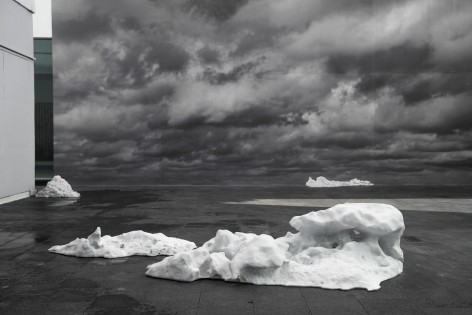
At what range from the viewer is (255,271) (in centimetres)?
487

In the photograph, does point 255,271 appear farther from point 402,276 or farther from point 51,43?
point 51,43

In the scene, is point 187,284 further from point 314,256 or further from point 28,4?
point 28,4

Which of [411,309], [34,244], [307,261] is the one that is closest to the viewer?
[411,309]

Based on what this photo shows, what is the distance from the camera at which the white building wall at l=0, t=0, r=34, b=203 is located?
11.8m

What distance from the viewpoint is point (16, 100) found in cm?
1245

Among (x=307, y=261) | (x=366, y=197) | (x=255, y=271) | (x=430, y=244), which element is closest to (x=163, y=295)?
(x=255, y=271)

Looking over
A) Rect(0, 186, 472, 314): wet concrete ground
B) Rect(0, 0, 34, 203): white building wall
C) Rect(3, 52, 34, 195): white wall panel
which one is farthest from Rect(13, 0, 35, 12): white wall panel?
Rect(0, 186, 472, 314): wet concrete ground

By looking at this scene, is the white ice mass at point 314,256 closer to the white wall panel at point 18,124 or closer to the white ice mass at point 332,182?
the white wall panel at point 18,124

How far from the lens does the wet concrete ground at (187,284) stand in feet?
13.6

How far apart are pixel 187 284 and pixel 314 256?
1599 mm

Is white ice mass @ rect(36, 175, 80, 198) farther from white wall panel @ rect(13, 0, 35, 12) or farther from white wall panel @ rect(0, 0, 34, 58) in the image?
white wall panel @ rect(13, 0, 35, 12)

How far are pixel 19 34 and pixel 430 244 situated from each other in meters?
11.7

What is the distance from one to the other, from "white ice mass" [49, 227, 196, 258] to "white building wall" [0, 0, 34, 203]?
22.2 feet

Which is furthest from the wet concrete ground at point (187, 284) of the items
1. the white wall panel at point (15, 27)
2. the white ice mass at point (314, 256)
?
the white wall panel at point (15, 27)
